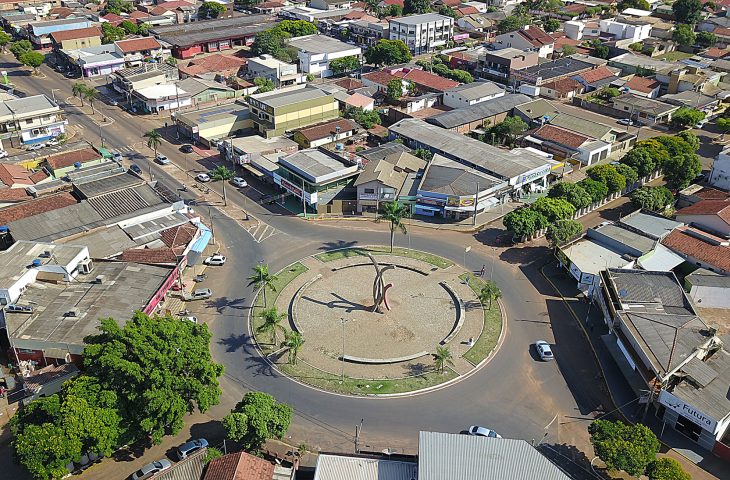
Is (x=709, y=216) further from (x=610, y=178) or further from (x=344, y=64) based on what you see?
(x=344, y=64)

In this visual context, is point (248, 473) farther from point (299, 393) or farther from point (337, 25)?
point (337, 25)

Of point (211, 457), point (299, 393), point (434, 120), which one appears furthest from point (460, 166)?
point (211, 457)

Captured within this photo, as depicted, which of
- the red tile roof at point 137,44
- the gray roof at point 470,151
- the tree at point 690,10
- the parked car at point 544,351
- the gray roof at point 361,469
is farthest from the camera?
the tree at point 690,10

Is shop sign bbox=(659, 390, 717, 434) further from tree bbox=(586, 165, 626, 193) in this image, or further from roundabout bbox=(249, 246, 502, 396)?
tree bbox=(586, 165, 626, 193)

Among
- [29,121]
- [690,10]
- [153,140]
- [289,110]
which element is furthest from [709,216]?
[690,10]

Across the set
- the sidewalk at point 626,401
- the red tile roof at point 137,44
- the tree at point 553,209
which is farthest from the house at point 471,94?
the red tile roof at point 137,44

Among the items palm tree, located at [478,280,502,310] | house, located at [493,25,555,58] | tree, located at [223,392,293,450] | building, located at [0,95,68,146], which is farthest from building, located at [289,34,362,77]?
tree, located at [223,392,293,450]

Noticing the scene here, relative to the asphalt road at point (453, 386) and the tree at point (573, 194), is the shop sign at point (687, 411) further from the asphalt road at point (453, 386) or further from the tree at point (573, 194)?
the tree at point (573, 194)
